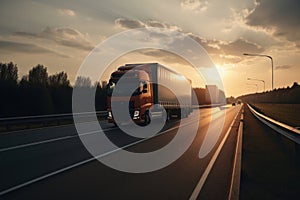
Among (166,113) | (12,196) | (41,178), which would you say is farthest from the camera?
(166,113)

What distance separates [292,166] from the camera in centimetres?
925

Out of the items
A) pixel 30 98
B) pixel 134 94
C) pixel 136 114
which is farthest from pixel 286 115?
pixel 30 98

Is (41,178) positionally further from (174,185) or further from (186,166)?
(186,166)

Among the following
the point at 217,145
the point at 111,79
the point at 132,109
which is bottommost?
the point at 217,145

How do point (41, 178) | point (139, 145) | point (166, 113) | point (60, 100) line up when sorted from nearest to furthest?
point (41, 178), point (139, 145), point (166, 113), point (60, 100)

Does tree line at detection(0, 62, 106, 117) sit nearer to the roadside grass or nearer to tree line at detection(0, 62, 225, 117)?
tree line at detection(0, 62, 225, 117)

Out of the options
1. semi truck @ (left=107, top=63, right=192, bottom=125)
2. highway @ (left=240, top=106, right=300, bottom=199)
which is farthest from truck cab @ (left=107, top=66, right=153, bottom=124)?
highway @ (left=240, top=106, right=300, bottom=199)

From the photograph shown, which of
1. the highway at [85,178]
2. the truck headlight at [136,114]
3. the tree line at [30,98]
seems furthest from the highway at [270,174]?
the tree line at [30,98]

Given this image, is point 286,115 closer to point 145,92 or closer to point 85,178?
point 145,92

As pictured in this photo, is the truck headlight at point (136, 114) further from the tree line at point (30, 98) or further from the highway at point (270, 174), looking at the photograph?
the tree line at point (30, 98)

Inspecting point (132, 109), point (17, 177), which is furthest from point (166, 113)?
point (17, 177)

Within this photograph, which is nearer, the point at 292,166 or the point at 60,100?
the point at 292,166

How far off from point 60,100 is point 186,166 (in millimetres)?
32602

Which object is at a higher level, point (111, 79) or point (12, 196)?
point (111, 79)
